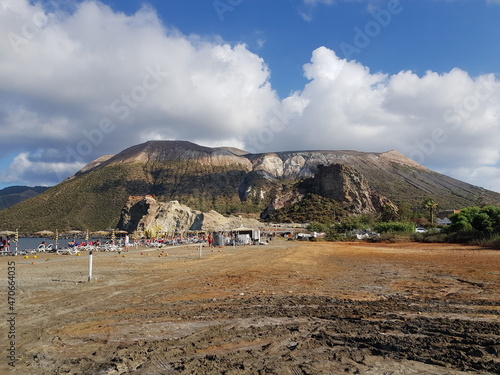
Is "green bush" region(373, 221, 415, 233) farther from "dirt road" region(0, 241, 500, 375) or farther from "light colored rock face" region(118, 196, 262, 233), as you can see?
"dirt road" region(0, 241, 500, 375)

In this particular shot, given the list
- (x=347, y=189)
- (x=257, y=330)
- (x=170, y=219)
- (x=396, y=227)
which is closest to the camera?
(x=257, y=330)

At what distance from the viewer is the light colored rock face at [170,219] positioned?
346ft

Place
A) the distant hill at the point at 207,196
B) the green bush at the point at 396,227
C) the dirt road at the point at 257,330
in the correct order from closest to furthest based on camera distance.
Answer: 1. the dirt road at the point at 257,330
2. the green bush at the point at 396,227
3. the distant hill at the point at 207,196

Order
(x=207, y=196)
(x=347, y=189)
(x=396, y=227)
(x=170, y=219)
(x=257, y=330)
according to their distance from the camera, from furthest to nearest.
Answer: (x=207, y=196)
(x=347, y=189)
(x=170, y=219)
(x=396, y=227)
(x=257, y=330)

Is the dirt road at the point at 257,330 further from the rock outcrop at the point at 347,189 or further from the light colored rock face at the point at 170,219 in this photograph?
the rock outcrop at the point at 347,189

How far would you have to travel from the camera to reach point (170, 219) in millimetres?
119938

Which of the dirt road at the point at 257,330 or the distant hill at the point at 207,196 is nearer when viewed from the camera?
the dirt road at the point at 257,330

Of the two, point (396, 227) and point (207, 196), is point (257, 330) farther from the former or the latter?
point (207, 196)

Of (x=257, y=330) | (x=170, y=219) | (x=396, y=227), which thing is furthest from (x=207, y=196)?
(x=257, y=330)

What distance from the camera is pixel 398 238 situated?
58031 mm

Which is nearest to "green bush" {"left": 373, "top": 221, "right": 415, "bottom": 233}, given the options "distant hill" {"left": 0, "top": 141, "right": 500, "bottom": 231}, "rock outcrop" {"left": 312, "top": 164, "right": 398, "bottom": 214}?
"distant hill" {"left": 0, "top": 141, "right": 500, "bottom": 231}

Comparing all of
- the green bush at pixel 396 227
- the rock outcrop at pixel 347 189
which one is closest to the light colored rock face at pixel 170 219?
the green bush at pixel 396 227

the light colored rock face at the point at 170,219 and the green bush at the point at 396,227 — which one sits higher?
the light colored rock face at the point at 170,219

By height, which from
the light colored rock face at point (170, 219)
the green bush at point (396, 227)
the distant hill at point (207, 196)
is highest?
the distant hill at point (207, 196)
